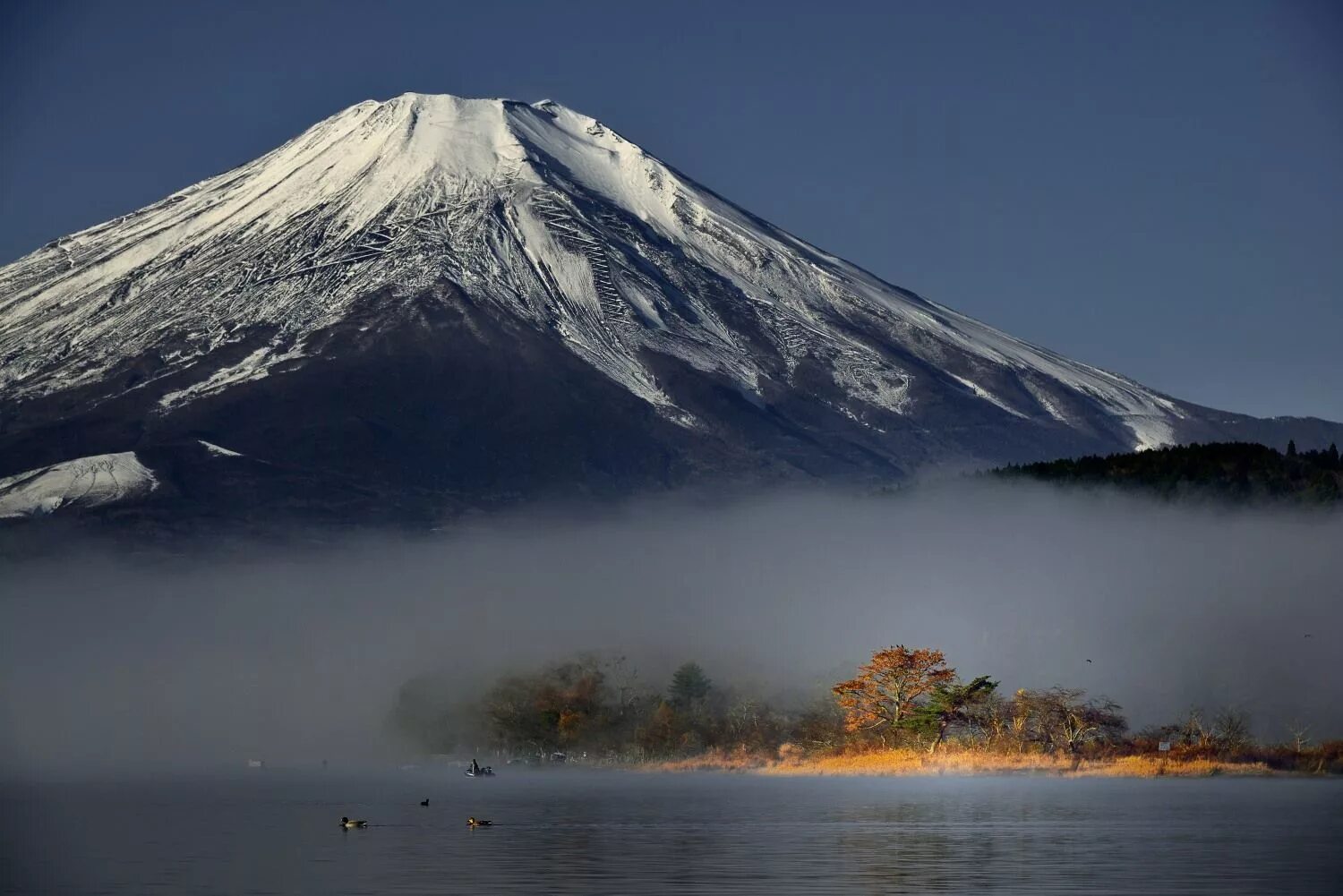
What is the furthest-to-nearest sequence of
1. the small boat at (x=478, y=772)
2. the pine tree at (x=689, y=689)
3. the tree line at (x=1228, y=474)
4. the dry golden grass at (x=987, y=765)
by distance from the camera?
1. the tree line at (x=1228, y=474)
2. the pine tree at (x=689, y=689)
3. the small boat at (x=478, y=772)
4. the dry golden grass at (x=987, y=765)

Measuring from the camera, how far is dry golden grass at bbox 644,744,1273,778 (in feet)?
234

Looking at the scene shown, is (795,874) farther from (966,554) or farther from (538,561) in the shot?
(538,561)

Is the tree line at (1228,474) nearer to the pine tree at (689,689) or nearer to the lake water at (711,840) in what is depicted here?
the pine tree at (689,689)

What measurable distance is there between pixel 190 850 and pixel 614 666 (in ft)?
189

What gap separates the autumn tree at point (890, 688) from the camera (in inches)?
3059

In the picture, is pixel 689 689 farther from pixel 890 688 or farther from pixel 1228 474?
pixel 1228 474

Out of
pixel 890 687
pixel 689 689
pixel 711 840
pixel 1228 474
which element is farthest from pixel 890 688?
pixel 1228 474

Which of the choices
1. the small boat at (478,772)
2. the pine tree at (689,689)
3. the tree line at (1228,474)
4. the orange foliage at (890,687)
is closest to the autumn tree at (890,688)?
the orange foliage at (890,687)

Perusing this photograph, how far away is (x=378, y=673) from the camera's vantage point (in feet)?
399

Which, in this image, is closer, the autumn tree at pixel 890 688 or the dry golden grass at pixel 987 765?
the dry golden grass at pixel 987 765

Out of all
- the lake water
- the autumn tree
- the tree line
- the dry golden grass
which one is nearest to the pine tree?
the dry golden grass

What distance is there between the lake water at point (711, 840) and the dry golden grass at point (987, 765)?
385 centimetres

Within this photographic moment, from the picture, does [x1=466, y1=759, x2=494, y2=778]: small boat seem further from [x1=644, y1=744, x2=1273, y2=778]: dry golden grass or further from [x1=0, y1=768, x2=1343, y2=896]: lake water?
[x1=644, y1=744, x2=1273, y2=778]: dry golden grass

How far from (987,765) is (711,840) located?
32.1 metres
